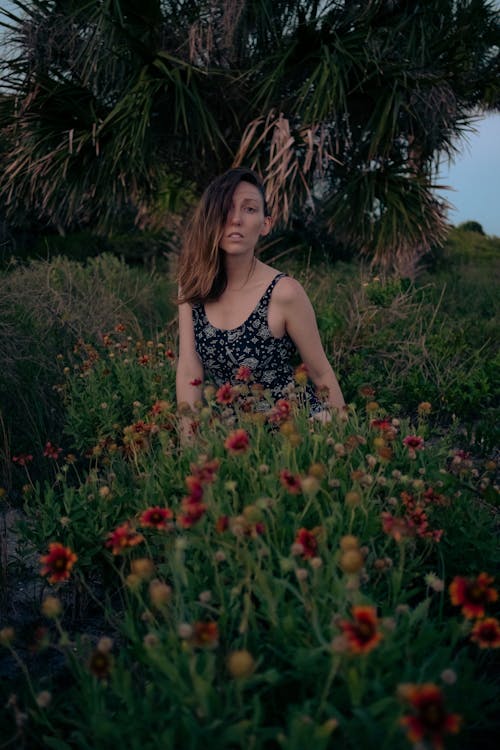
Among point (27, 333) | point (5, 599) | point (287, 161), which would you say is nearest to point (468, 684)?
point (5, 599)

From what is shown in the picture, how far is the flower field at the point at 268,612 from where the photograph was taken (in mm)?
1095

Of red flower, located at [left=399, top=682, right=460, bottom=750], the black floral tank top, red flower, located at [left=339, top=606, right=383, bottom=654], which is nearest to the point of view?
red flower, located at [left=399, top=682, right=460, bottom=750]

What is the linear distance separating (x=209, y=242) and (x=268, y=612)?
1870 mm

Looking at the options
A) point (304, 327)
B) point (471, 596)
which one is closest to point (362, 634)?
point (471, 596)

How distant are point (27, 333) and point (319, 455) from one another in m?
3.03

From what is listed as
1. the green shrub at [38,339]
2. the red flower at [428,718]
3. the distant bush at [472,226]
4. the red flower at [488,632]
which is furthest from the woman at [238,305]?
the distant bush at [472,226]

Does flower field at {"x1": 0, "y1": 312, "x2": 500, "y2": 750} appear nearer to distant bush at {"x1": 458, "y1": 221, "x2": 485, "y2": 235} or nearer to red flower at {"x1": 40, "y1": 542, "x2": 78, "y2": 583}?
red flower at {"x1": 40, "y1": 542, "x2": 78, "y2": 583}

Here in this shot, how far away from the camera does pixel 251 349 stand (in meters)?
2.97

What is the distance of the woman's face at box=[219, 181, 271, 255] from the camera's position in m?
2.79

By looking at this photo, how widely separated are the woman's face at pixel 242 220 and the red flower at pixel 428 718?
2.22m

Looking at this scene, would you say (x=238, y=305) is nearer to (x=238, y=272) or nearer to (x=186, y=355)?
(x=238, y=272)

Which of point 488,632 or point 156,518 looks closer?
point 488,632

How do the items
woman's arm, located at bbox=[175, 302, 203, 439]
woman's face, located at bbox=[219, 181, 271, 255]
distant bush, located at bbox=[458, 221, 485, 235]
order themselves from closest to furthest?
woman's face, located at bbox=[219, 181, 271, 255] < woman's arm, located at bbox=[175, 302, 203, 439] < distant bush, located at bbox=[458, 221, 485, 235]

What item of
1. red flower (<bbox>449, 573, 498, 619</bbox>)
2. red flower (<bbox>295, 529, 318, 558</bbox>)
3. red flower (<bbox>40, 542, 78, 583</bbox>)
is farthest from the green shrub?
red flower (<bbox>449, 573, 498, 619</bbox>)
